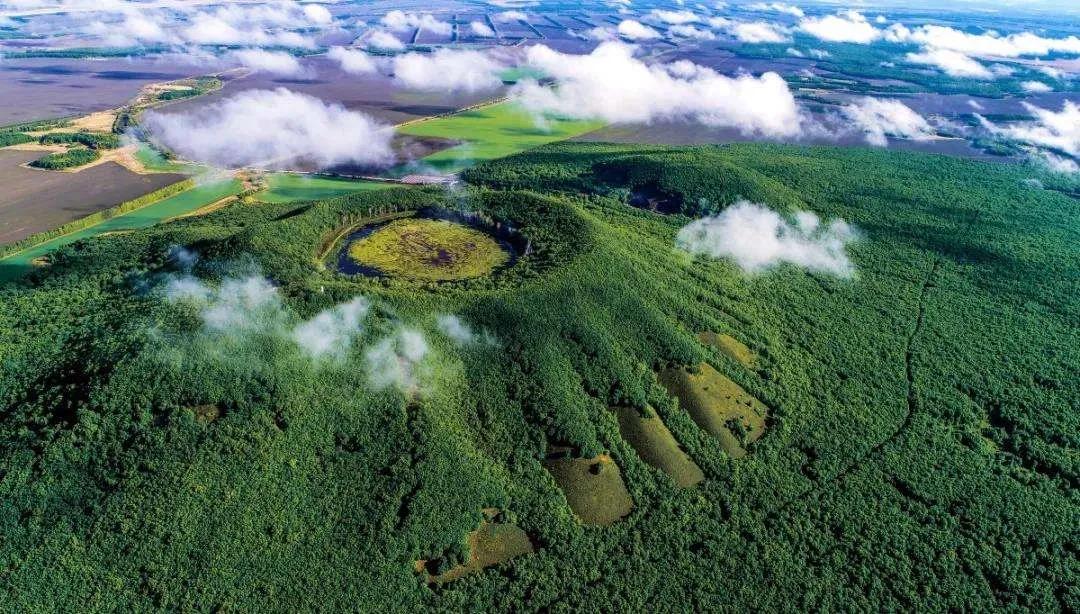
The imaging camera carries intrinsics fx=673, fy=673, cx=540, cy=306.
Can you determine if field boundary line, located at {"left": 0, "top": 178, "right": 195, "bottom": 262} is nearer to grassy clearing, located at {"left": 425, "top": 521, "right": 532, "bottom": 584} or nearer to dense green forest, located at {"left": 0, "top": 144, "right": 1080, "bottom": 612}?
dense green forest, located at {"left": 0, "top": 144, "right": 1080, "bottom": 612}

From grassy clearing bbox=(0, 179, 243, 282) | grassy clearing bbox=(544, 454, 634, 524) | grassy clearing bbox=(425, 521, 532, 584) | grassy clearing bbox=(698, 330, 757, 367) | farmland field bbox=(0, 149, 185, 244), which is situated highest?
farmland field bbox=(0, 149, 185, 244)

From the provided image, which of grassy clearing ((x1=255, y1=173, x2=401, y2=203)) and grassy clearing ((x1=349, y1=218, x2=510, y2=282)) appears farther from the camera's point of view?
grassy clearing ((x1=255, y1=173, x2=401, y2=203))

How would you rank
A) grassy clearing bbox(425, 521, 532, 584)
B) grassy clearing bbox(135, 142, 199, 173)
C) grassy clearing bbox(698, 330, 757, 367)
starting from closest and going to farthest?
grassy clearing bbox(425, 521, 532, 584), grassy clearing bbox(698, 330, 757, 367), grassy clearing bbox(135, 142, 199, 173)

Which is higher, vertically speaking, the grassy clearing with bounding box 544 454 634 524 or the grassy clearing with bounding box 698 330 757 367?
the grassy clearing with bounding box 698 330 757 367

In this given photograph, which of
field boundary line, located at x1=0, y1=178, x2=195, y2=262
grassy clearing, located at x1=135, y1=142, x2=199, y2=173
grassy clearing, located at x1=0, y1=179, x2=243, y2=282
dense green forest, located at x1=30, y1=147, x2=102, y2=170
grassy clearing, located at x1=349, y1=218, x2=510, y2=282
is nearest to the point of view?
grassy clearing, located at x1=349, y1=218, x2=510, y2=282

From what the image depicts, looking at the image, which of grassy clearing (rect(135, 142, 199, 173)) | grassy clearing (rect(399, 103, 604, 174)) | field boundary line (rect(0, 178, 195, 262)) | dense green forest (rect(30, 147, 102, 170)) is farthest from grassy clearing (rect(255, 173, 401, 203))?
dense green forest (rect(30, 147, 102, 170))

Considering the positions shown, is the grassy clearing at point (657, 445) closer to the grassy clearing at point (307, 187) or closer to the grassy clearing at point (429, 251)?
the grassy clearing at point (429, 251)
